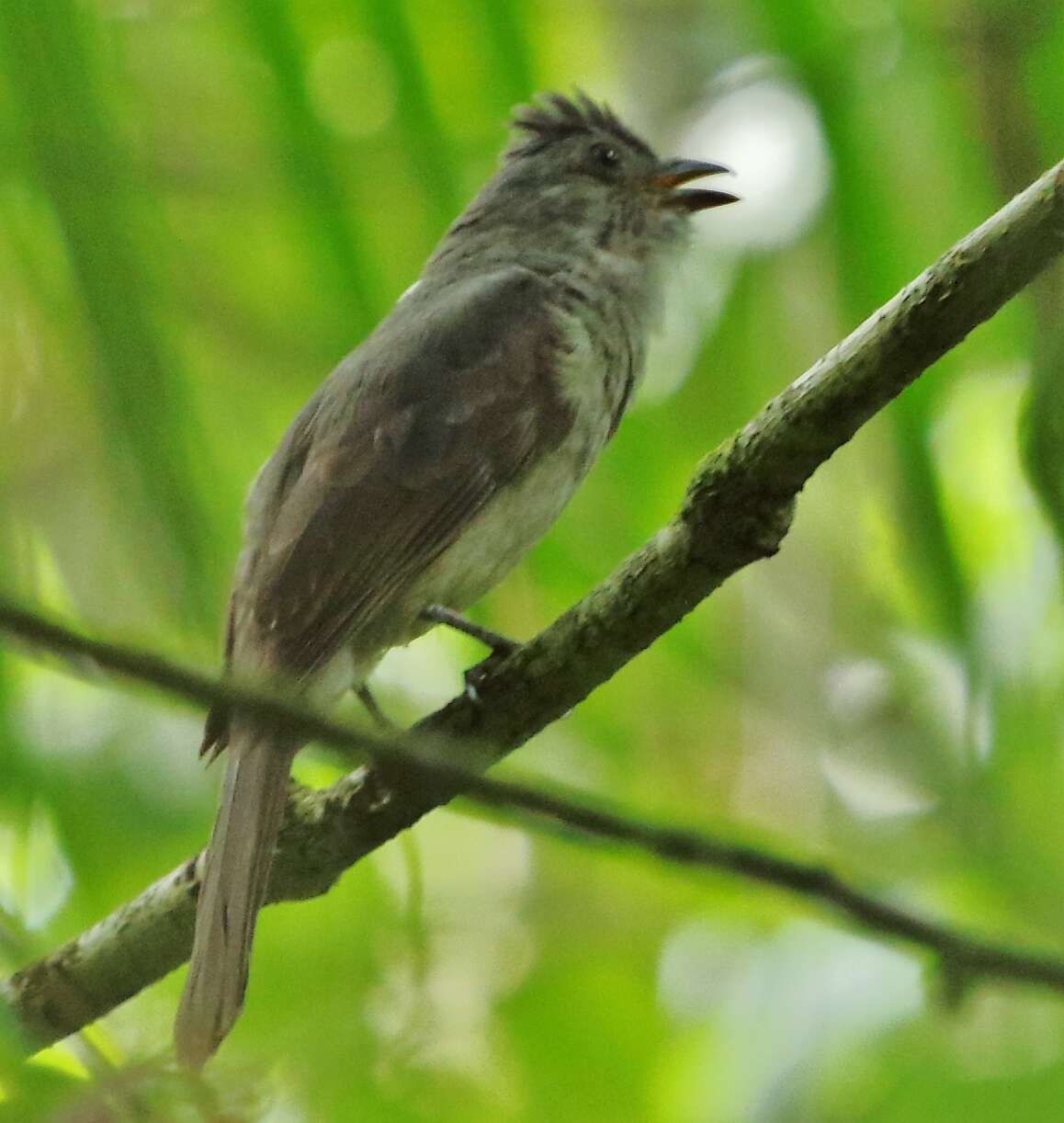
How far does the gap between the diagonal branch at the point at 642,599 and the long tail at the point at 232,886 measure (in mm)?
143

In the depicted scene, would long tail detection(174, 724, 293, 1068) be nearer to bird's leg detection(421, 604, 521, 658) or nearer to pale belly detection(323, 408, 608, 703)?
bird's leg detection(421, 604, 521, 658)

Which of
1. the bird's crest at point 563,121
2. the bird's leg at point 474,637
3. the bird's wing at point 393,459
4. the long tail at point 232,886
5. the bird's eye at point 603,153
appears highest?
the bird's crest at point 563,121

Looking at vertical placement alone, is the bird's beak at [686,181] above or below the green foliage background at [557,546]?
above

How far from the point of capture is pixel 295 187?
2217 mm

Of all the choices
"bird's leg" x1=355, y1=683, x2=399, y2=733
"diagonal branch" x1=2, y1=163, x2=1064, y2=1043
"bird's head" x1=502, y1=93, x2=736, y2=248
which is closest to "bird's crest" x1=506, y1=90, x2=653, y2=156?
"bird's head" x1=502, y1=93, x2=736, y2=248

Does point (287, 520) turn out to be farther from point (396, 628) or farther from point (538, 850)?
point (538, 850)

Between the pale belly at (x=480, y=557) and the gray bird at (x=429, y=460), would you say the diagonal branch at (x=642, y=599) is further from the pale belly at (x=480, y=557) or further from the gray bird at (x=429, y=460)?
the pale belly at (x=480, y=557)

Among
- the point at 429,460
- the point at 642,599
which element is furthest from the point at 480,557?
the point at 642,599

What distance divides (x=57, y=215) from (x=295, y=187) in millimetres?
526

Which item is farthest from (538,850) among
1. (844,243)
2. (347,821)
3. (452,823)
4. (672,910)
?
(844,243)

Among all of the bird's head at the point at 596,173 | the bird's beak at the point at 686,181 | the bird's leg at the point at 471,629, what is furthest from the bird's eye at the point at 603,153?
the bird's leg at the point at 471,629

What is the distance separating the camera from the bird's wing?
138 inches

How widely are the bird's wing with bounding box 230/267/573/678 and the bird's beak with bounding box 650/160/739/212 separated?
Result: 66 cm

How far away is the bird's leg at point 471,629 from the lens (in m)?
3.25
